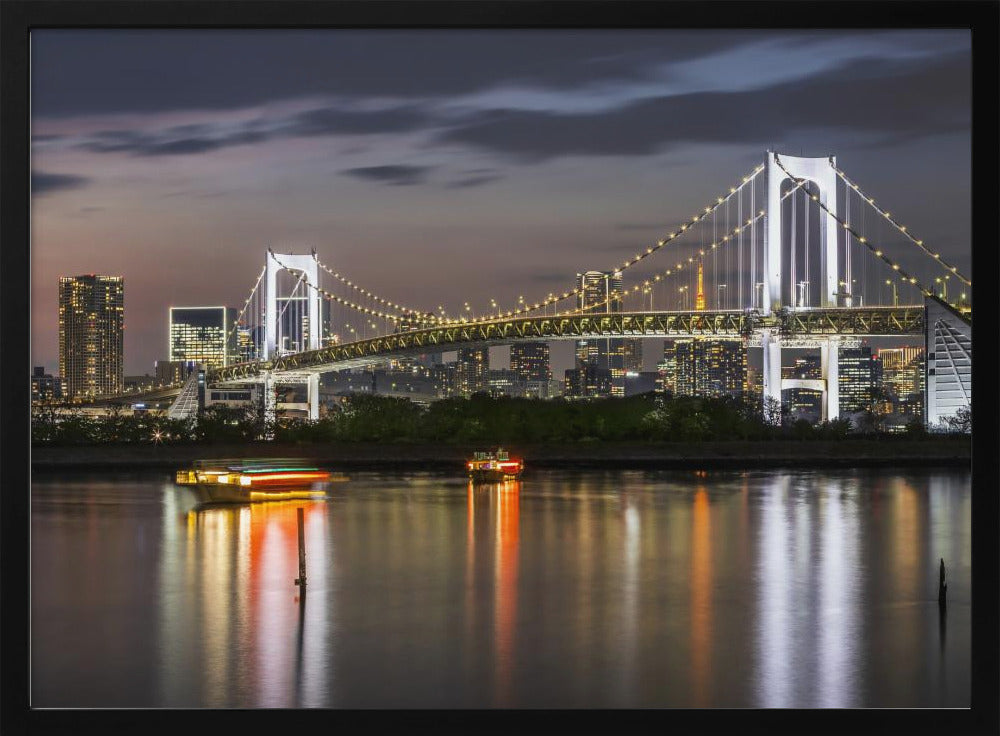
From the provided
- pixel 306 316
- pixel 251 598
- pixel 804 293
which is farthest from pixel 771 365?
pixel 251 598

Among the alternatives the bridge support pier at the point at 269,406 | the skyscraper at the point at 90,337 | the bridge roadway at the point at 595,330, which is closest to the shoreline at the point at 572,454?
the bridge support pier at the point at 269,406

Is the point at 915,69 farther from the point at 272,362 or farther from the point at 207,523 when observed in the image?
the point at 272,362

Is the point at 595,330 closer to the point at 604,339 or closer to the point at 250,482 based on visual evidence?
the point at 604,339

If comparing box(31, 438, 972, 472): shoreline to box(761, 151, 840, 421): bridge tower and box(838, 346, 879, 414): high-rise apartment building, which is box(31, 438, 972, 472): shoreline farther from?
box(838, 346, 879, 414): high-rise apartment building

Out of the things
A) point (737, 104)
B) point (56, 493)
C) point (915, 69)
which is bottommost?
point (56, 493)

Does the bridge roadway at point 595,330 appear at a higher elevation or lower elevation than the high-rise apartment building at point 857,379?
higher

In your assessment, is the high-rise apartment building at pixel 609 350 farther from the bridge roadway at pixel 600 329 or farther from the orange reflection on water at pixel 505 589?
the orange reflection on water at pixel 505 589
